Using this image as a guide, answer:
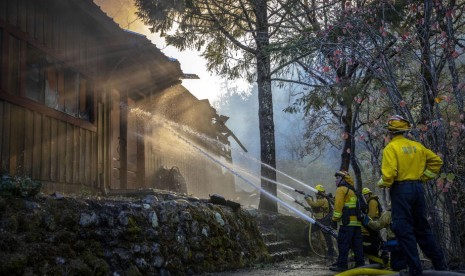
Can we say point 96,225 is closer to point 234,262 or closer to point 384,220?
point 234,262

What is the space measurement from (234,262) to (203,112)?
52.4 ft

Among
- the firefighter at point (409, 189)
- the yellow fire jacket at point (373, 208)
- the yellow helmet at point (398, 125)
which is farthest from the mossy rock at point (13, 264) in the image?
the yellow fire jacket at point (373, 208)

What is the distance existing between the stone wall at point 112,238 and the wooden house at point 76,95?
181 cm

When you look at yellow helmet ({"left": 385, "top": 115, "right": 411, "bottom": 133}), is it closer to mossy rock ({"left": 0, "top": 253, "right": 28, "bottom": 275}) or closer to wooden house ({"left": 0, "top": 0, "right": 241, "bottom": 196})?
mossy rock ({"left": 0, "top": 253, "right": 28, "bottom": 275})

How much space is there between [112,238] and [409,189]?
388 centimetres

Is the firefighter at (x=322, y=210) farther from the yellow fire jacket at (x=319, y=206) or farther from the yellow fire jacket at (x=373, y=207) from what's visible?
the yellow fire jacket at (x=373, y=207)

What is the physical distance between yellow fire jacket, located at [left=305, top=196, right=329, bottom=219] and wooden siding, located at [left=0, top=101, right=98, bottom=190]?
6.16 meters

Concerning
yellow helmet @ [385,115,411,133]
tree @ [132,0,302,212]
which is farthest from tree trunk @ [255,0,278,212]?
yellow helmet @ [385,115,411,133]

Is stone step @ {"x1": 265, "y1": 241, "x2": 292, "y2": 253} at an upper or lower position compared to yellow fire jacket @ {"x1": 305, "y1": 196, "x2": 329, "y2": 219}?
lower

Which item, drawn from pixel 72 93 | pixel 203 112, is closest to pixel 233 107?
pixel 203 112

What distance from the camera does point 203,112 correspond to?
77.6ft

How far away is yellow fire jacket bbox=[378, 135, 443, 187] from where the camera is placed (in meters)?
5.83

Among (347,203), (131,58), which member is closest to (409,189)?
(347,203)

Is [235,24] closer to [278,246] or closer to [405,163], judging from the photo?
[278,246]
